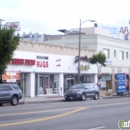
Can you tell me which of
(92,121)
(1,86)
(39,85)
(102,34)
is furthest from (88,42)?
(92,121)

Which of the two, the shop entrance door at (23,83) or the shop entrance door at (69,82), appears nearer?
the shop entrance door at (23,83)

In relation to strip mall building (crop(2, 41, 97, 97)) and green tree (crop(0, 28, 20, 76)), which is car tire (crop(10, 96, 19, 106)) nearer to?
green tree (crop(0, 28, 20, 76))

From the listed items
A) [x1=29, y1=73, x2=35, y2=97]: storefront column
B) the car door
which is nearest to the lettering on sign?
[x1=29, y1=73, x2=35, y2=97]: storefront column

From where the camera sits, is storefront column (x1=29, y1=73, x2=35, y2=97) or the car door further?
storefront column (x1=29, y1=73, x2=35, y2=97)

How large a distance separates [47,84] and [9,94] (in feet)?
53.9

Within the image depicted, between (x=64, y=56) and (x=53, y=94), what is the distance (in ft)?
16.0

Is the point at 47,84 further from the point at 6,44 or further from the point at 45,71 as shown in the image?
the point at 6,44

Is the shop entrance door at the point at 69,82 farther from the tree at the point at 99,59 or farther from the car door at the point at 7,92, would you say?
the car door at the point at 7,92

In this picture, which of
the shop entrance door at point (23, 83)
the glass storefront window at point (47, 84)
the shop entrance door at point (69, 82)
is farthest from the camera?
the shop entrance door at point (69, 82)

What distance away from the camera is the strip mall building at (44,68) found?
4194 centimetres

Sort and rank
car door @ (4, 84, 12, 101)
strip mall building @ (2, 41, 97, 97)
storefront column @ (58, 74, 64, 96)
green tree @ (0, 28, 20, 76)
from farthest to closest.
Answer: storefront column @ (58, 74, 64, 96) < strip mall building @ (2, 41, 97, 97) < car door @ (4, 84, 12, 101) < green tree @ (0, 28, 20, 76)

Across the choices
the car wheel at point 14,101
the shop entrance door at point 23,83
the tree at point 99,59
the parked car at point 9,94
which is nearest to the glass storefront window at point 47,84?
the shop entrance door at point 23,83

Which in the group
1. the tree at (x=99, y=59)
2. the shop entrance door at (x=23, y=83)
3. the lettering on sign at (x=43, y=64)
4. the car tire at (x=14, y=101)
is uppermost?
the tree at (x=99, y=59)

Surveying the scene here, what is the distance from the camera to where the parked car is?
102 ft
